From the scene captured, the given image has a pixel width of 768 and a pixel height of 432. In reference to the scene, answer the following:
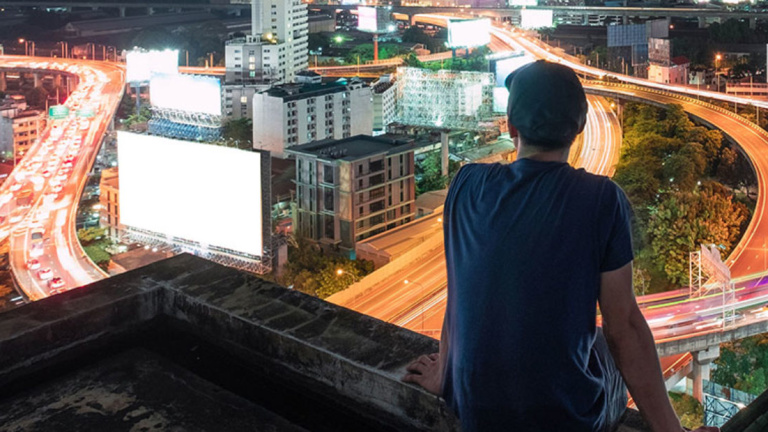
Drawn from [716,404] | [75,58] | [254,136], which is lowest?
[716,404]

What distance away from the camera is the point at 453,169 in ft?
27.6

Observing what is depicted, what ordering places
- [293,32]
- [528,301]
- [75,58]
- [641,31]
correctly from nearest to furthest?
1. [528,301]
2. [293,32]
3. [641,31]
4. [75,58]

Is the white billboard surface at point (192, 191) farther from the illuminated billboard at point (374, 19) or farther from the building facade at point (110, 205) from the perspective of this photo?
the illuminated billboard at point (374, 19)

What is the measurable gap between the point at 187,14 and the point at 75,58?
13.2 ft

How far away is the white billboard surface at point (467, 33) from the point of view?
13.5 m

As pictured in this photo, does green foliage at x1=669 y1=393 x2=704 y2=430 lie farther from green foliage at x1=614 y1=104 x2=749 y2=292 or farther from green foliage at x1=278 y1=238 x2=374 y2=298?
green foliage at x1=278 y1=238 x2=374 y2=298

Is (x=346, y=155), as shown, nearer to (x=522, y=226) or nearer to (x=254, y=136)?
(x=254, y=136)

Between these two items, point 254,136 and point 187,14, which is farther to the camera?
point 187,14

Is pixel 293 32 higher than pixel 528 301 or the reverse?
higher

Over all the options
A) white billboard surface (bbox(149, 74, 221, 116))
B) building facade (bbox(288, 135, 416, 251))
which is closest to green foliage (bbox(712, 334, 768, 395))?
building facade (bbox(288, 135, 416, 251))

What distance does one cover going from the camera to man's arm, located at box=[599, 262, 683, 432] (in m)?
0.51

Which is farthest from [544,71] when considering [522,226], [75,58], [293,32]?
[75,58]

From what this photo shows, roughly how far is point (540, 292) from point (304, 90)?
9.51 meters

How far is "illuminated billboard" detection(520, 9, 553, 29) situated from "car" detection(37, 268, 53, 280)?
12384 millimetres
